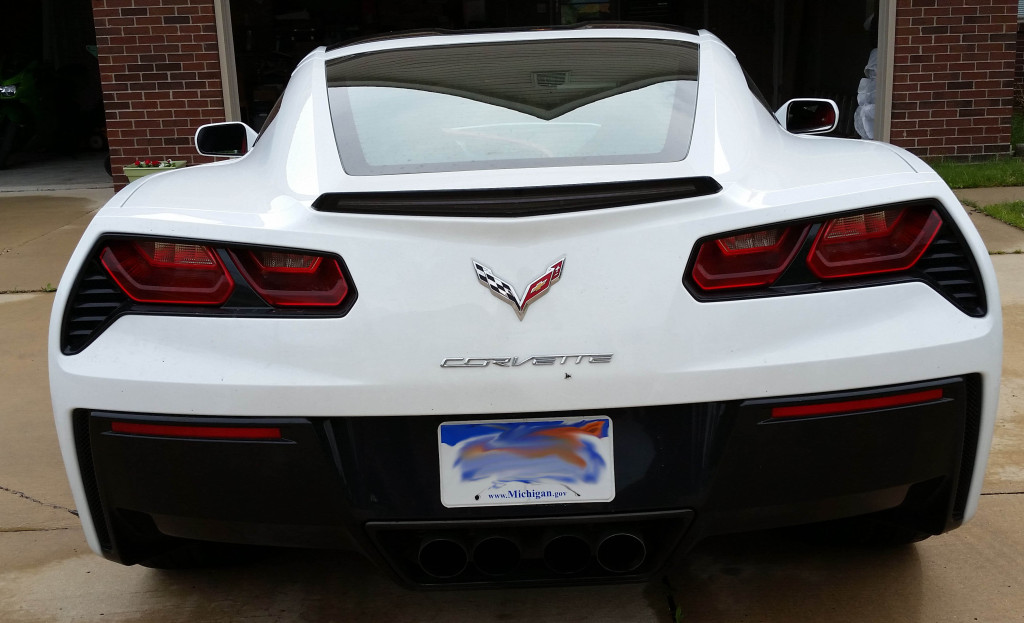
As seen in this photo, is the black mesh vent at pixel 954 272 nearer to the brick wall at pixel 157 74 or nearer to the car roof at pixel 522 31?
the car roof at pixel 522 31

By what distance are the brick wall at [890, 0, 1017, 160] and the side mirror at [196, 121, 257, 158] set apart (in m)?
7.13

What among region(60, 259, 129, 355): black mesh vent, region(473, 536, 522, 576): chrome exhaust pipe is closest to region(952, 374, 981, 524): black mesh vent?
region(473, 536, 522, 576): chrome exhaust pipe

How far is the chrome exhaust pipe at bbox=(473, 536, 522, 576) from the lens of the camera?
6.67 feet

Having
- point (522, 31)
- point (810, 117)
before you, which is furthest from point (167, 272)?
point (810, 117)

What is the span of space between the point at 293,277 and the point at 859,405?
1114 mm

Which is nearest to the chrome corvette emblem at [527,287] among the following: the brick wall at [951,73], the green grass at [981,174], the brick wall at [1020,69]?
the green grass at [981,174]

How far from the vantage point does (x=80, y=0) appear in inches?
695

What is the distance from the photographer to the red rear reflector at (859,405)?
76.9 inches

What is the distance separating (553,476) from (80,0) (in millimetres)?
18266

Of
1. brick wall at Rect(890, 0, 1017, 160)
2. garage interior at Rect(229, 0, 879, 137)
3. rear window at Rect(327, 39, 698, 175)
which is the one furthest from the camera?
garage interior at Rect(229, 0, 879, 137)

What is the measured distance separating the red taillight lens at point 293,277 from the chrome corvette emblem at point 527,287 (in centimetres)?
27

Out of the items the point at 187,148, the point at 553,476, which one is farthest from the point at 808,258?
the point at 187,148

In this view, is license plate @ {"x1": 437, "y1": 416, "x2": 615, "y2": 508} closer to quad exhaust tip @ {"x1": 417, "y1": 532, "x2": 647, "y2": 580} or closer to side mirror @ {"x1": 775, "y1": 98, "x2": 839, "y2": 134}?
quad exhaust tip @ {"x1": 417, "y1": 532, "x2": 647, "y2": 580}

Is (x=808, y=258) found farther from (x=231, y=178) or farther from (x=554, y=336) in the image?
(x=231, y=178)
